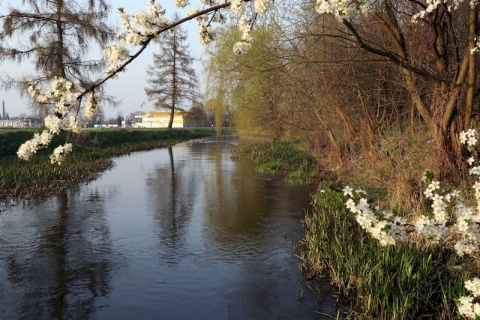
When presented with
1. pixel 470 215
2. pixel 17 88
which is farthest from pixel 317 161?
pixel 17 88

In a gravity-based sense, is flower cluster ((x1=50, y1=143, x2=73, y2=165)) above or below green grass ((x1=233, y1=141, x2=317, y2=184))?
above

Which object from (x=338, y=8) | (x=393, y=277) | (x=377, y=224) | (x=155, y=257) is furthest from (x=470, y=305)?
(x=155, y=257)

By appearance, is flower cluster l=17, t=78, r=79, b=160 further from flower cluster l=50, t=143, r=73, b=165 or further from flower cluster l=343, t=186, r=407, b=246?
flower cluster l=343, t=186, r=407, b=246

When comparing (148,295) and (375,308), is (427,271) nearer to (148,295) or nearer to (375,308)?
(375,308)

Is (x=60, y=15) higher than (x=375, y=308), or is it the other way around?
(x=60, y=15)

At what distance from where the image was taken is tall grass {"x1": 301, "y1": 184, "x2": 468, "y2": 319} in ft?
15.9

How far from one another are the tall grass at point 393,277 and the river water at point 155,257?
17.8 inches

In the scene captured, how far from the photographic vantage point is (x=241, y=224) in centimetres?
918

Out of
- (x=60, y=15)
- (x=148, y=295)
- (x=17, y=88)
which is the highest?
(x=60, y=15)

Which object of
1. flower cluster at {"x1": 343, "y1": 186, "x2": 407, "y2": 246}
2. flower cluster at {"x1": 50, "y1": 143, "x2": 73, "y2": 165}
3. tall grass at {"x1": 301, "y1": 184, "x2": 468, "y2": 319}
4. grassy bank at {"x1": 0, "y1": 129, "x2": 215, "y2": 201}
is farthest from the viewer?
grassy bank at {"x1": 0, "y1": 129, "x2": 215, "y2": 201}

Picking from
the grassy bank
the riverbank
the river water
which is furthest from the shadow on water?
the riverbank

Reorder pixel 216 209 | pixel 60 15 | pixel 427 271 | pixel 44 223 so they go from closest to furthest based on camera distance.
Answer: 1. pixel 427 271
2. pixel 44 223
3. pixel 216 209
4. pixel 60 15

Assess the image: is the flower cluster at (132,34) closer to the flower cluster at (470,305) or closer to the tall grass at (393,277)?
the tall grass at (393,277)

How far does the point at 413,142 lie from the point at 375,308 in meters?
5.97
